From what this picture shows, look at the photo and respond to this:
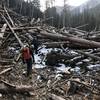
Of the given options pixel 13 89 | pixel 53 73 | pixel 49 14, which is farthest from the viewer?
pixel 49 14

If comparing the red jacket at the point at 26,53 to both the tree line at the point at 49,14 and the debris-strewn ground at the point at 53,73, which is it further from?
the tree line at the point at 49,14

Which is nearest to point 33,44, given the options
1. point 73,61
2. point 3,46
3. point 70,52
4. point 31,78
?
point 3,46

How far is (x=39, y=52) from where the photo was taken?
15555mm

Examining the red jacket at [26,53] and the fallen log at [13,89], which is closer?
the fallen log at [13,89]

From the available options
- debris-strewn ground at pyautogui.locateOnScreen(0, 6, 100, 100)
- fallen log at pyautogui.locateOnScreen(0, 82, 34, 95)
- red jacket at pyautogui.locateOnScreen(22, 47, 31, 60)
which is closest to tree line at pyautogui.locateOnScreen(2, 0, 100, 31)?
debris-strewn ground at pyautogui.locateOnScreen(0, 6, 100, 100)

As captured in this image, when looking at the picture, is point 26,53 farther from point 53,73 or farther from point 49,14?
point 49,14

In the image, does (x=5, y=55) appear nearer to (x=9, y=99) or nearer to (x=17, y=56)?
(x=17, y=56)

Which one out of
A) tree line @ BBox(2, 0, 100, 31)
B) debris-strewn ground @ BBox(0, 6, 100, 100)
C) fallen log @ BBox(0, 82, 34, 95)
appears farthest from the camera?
tree line @ BBox(2, 0, 100, 31)

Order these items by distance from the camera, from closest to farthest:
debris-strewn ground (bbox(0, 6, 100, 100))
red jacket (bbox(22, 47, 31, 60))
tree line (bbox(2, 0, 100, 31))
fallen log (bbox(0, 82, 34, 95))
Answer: fallen log (bbox(0, 82, 34, 95)) < debris-strewn ground (bbox(0, 6, 100, 100)) < red jacket (bbox(22, 47, 31, 60)) < tree line (bbox(2, 0, 100, 31))

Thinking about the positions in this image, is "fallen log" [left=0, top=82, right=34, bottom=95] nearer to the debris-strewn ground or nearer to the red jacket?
the debris-strewn ground

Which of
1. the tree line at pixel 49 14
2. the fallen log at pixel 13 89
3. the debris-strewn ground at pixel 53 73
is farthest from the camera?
the tree line at pixel 49 14

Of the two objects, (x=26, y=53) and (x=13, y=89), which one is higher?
(x=26, y=53)

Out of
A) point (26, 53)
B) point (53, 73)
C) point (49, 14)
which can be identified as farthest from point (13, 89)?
point (49, 14)

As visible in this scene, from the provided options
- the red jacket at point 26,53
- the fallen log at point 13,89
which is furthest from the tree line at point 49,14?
the fallen log at point 13,89
